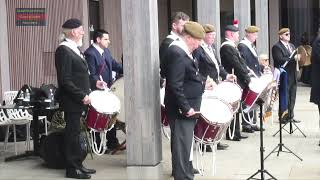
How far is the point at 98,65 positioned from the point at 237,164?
245cm

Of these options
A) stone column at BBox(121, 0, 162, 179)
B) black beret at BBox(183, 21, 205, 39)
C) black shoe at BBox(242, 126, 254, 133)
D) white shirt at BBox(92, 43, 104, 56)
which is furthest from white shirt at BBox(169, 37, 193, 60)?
black shoe at BBox(242, 126, 254, 133)

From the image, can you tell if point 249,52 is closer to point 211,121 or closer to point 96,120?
point 96,120

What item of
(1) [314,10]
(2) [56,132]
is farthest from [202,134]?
(1) [314,10]

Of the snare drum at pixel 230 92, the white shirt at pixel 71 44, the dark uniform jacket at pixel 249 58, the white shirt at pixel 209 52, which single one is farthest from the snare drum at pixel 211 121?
the dark uniform jacket at pixel 249 58

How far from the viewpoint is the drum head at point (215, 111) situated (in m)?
7.15

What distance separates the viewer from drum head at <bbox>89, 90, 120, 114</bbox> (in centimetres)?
801

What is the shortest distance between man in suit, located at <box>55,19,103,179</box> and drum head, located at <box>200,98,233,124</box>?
4.87ft

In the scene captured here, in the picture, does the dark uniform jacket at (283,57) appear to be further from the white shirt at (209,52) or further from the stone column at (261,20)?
the stone column at (261,20)

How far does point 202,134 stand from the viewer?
721 centimetres

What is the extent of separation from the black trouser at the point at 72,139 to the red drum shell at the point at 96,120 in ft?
0.60

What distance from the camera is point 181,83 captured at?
22.1 feet

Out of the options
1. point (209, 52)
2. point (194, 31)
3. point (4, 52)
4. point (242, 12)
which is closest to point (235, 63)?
→ point (209, 52)

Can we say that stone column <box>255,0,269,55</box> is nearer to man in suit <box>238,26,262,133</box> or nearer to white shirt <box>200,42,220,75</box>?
man in suit <box>238,26,262,133</box>

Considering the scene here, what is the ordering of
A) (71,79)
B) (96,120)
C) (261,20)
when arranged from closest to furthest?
1. (71,79)
2. (96,120)
3. (261,20)
